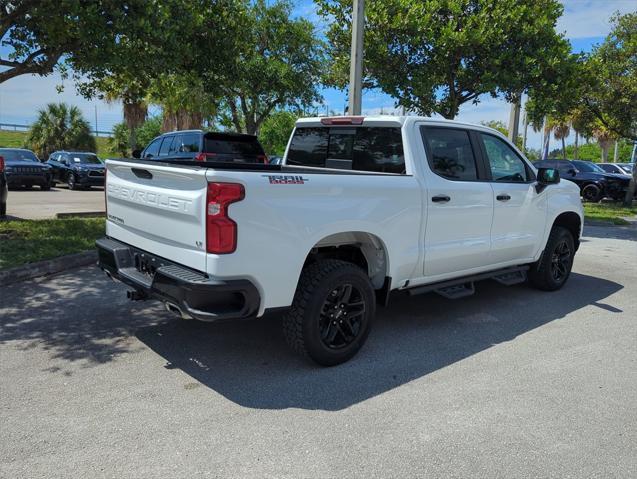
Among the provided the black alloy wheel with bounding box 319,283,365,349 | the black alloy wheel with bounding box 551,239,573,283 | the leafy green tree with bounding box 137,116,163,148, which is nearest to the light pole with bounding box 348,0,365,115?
the black alloy wheel with bounding box 551,239,573,283

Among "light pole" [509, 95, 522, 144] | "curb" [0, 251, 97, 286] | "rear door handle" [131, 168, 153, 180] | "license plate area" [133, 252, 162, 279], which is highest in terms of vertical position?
"light pole" [509, 95, 522, 144]

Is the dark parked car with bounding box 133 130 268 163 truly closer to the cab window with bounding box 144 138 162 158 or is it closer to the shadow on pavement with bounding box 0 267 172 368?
the cab window with bounding box 144 138 162 158

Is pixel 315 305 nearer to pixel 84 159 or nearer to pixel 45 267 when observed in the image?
pixel 45 267

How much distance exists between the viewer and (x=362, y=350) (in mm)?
4535

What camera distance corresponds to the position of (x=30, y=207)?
13.1m

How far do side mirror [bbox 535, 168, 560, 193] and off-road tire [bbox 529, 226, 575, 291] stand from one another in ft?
2.63

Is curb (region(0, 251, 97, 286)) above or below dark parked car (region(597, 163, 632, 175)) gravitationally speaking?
below

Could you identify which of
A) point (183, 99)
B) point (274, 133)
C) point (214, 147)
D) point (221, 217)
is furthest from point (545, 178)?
point (274, 133)

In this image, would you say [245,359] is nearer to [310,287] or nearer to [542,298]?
[310,287]

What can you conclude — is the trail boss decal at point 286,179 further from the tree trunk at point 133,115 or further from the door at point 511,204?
the tree trunk at point 133,115

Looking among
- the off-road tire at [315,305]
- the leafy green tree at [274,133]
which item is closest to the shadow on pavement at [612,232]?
the off-road tire at [315,305]

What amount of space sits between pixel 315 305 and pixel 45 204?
1264 cm

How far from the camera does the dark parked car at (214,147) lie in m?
11.4

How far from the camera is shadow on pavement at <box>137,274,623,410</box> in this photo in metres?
3.75
